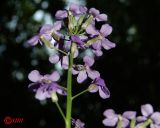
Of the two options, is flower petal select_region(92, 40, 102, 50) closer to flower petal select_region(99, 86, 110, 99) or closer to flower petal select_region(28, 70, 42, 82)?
flower petal select_region(99, 86, 110, 99)

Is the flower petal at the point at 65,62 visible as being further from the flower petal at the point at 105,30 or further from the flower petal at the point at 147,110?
the flower petal at the point at 147,110

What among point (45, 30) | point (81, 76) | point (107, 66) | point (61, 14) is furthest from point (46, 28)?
point (107, 66)

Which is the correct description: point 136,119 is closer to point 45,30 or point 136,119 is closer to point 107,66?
point 45,30

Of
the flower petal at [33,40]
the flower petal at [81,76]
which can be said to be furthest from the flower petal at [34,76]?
the flower petal at [81,76]

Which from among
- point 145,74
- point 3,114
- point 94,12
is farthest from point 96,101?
point 94,12

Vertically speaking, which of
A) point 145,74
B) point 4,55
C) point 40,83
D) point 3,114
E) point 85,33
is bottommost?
point 40,83

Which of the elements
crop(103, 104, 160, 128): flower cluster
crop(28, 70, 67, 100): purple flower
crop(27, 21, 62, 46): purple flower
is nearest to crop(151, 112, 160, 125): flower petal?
crop(103, 104, 160, 128): flower cluster

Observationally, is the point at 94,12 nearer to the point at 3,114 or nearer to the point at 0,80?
the point at 3,114
